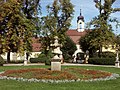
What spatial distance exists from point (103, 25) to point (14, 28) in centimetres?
1392

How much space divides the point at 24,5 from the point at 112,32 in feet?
49.1

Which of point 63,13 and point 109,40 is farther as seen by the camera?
point 63,13

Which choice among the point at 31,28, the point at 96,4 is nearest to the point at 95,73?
the point at 31,28

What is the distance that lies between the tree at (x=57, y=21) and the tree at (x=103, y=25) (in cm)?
626

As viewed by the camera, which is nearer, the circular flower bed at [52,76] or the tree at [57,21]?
the circular flower bed at [52,76]

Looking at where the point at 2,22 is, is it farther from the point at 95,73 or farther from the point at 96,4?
the point at 95,73

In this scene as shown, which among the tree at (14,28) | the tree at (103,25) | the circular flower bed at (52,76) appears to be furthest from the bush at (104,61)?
the circular flower bed at (52,76)

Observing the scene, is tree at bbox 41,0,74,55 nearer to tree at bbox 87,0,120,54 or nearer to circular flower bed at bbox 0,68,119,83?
tree at bbox 87,0,120,54

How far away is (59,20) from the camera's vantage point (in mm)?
54562

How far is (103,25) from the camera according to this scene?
48344 millimetres

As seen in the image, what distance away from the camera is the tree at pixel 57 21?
52.5m

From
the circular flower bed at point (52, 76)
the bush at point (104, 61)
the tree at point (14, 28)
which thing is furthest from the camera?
the bush at point (104, 61)

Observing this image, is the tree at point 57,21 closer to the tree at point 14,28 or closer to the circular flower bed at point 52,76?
the tree at point 14,28

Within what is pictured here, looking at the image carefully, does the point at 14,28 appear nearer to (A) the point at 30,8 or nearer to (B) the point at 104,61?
(A) the point at 30,8
